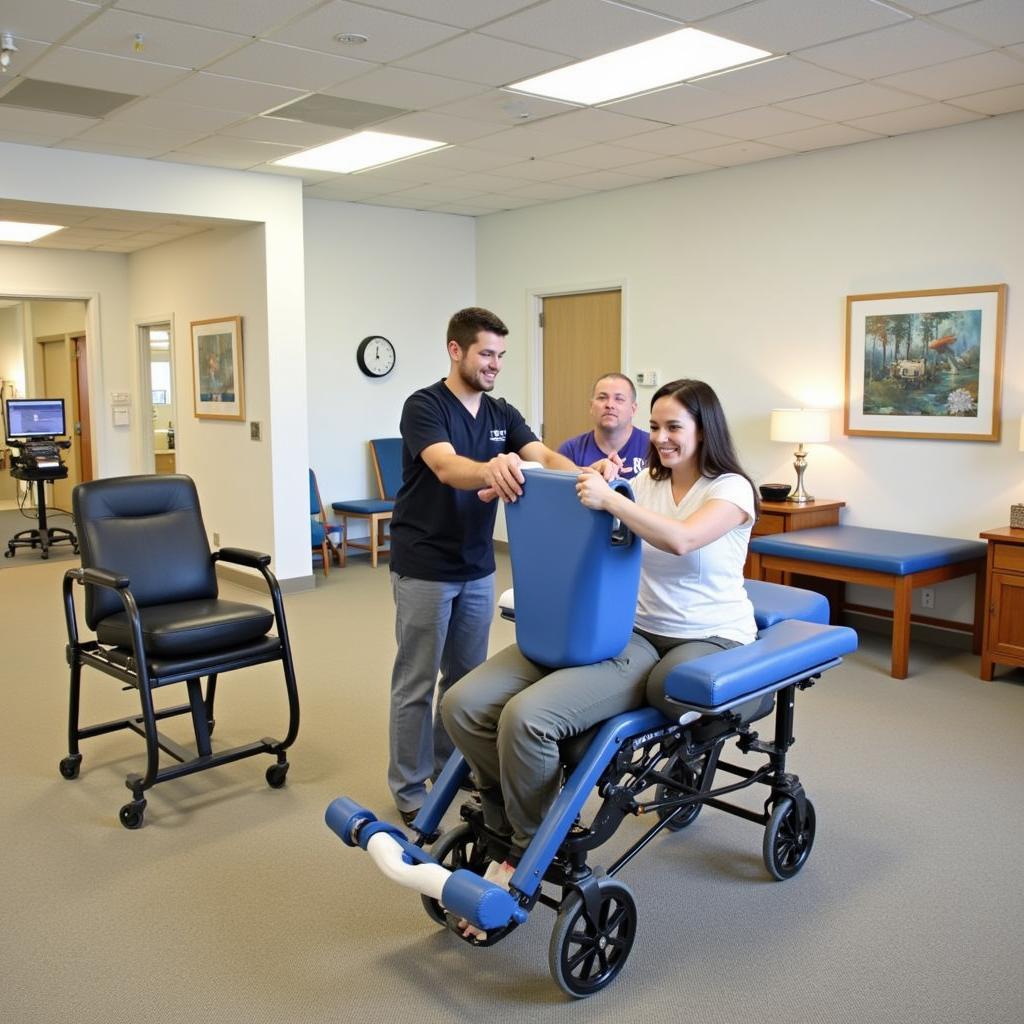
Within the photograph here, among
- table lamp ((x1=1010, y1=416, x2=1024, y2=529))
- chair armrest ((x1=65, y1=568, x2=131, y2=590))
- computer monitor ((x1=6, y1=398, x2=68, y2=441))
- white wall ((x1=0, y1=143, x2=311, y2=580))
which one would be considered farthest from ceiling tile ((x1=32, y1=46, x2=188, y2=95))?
computer monitor ((x1=6, y1=398, x2=68, y2=441))

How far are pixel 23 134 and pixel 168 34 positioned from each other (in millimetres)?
1928

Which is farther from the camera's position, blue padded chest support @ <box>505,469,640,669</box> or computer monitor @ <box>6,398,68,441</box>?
computer monitor @ <box>6,398,68,441</box>

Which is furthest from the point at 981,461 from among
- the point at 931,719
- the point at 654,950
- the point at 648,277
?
the point at 654,950

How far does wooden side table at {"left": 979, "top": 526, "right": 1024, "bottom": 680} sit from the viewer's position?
4473mm

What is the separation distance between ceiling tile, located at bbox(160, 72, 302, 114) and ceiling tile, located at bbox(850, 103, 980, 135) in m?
2.77

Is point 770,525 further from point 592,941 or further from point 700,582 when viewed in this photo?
point 592,941

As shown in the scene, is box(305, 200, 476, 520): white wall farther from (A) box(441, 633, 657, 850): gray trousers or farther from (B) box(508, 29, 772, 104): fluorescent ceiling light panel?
(A) box(441, 633, 657, 850): gray trousers

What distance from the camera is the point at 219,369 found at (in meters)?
6.93

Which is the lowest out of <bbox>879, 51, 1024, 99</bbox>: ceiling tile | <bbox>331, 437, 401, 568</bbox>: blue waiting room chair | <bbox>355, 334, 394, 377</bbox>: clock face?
<bbox>331, 437, 401, 568</bbox>: blue waiting room chair

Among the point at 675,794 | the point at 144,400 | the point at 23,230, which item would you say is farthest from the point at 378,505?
the point at 675,794

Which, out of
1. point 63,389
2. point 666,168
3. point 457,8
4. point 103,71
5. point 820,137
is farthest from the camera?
point 63,389

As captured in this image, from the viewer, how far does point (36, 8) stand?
350 centimetres

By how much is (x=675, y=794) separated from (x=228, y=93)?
3543mm

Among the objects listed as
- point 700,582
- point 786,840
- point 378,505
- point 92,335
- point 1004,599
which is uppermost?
point 92,335
